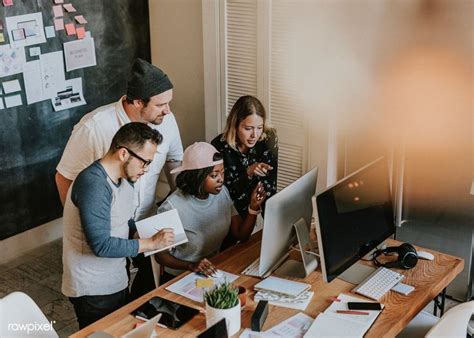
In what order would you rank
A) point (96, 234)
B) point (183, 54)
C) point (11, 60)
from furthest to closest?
point (183, 54)
point (11, 60)
point (96, 234)

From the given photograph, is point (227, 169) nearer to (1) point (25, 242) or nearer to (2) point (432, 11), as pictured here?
(2) point (432, 11)

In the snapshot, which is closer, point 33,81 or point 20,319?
point 20,319

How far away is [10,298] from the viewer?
268cm

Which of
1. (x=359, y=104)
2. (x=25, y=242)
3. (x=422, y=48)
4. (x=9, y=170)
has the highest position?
(x=422, y=48)

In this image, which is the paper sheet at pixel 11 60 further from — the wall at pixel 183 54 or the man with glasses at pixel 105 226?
the man with glasses at pixel 105 226

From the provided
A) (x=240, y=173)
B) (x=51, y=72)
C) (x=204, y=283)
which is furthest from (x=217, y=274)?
(x=51, y=72)

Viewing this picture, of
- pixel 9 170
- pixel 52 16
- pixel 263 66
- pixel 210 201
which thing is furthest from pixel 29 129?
pixel 210 201

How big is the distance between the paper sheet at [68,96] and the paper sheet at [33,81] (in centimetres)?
12

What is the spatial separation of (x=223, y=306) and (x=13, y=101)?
2407 millimetres

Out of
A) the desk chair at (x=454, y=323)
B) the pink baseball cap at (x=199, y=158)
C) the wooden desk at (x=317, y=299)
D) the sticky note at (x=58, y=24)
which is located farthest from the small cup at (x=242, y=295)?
the sticky note at (x=58, y=24)

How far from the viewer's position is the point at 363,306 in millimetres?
2756

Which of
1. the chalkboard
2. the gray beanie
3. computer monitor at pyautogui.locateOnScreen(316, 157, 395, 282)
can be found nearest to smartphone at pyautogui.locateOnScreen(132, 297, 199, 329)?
computer monitor at pyautogui.locateOnScreen(316, 157, 395, 282)

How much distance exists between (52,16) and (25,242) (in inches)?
57.6

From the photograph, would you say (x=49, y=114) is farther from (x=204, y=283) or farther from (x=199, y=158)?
(x=204, y=283)
